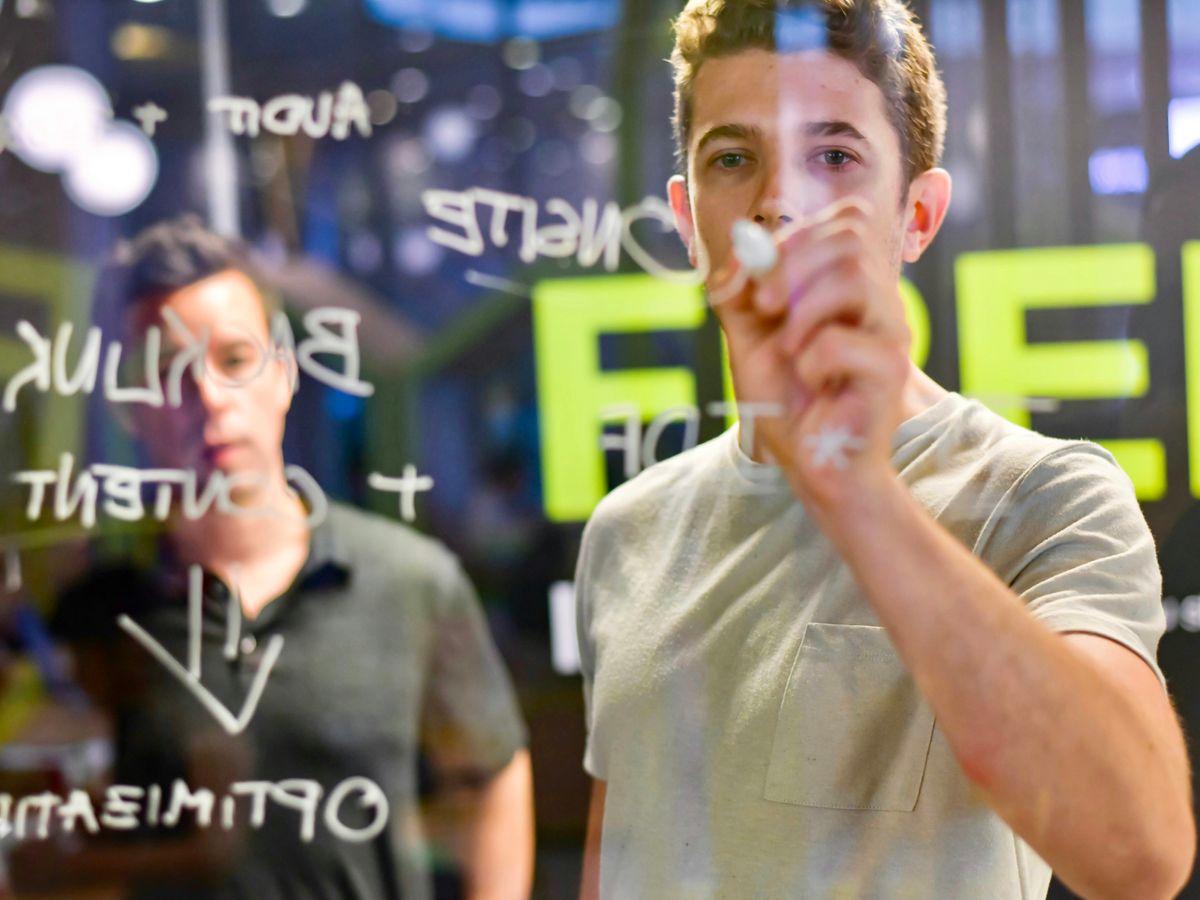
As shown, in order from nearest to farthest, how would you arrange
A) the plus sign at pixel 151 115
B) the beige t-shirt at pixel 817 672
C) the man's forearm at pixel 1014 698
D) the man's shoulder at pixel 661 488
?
the man's forearm at pixel 1014 698
the beige t-shirt at pixel 817 672
the man's shoulder at pixel 661 488
the plus sign at pixel 151 115

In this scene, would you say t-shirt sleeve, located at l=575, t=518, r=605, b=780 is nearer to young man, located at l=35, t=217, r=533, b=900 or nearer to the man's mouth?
young man, located at l=35, t=217, r=533, b=900

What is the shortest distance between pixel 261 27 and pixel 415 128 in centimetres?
16

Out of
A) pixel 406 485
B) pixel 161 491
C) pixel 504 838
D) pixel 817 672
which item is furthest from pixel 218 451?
pixel 817 672

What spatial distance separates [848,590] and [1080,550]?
5.7 inches

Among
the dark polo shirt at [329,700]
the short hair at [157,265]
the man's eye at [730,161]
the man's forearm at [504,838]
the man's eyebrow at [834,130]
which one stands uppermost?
the man's eyebrow at [834,130]

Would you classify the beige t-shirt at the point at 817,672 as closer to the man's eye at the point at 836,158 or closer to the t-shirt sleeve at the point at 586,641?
the t-shirt sleeve at the point at 586,641

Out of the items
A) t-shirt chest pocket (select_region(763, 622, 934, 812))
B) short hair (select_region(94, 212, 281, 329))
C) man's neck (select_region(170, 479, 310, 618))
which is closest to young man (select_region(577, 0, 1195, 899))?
t-shirt chest pocket (select_region(763, 622, 934, 812))

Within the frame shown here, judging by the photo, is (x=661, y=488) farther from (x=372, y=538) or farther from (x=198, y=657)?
(x=198, y=657)

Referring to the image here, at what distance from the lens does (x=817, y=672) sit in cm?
73

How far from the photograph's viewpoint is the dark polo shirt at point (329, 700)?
0.91 metres

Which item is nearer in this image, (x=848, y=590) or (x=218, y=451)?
(x=848, y=590)

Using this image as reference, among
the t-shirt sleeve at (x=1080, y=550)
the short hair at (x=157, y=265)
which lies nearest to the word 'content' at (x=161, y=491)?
the short hair at (x=157, y=265)

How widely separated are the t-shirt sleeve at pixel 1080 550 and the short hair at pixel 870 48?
0.24 m

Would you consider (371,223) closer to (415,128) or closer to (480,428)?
(415,128)
